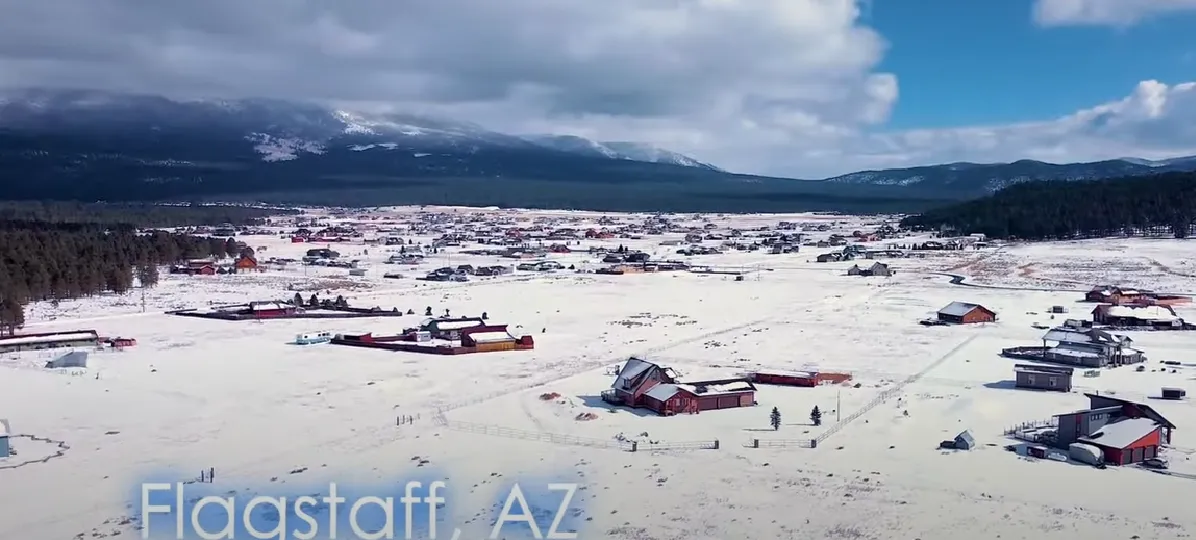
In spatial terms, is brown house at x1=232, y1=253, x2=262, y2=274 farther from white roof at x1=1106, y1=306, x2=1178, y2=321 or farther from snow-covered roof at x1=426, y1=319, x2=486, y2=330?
white roof at x1=1106, y1=306, x2=1178, y2=321

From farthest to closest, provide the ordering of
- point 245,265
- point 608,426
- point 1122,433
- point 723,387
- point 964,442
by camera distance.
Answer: point 245,265
point 723,387
point 608,426
point 964,442
point 1122,433

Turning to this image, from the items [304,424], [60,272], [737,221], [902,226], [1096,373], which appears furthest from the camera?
[737,221]

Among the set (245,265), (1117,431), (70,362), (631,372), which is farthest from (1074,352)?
(245,265)

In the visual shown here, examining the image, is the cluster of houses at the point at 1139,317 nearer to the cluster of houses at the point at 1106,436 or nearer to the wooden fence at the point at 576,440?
the cluster of houses at the point at 1106,436

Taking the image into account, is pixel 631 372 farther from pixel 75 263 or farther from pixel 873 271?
pixel 873 271

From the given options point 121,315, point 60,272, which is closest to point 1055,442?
point 121,315

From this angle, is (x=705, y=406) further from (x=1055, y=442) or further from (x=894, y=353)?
(x=894, y=353)

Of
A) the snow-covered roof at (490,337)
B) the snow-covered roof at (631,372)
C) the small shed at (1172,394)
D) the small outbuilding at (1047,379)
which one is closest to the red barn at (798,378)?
the snow-covered roof at (631,372)

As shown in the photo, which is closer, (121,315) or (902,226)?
(121,315)
